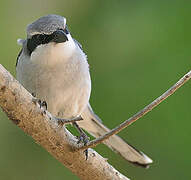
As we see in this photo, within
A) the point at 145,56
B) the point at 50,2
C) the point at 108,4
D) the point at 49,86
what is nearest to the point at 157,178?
the point at 145,56

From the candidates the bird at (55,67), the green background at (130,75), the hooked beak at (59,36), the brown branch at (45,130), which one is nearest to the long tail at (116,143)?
the green background at (130,75)

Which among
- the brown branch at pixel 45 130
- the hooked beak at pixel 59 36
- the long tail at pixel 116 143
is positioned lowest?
the brown branch at pixel 45 130

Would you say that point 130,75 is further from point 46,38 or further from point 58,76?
point 46,38

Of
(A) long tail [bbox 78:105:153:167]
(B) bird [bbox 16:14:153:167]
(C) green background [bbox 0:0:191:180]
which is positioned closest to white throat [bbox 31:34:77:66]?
(B) bird [bbox 16:14:153:167]

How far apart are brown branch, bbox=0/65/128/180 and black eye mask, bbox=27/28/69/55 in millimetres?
682

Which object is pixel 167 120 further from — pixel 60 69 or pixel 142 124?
pixel 60 69

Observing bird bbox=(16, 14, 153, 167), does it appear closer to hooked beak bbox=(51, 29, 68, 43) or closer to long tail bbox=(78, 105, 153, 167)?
hooked beak bbox=(51, 29, 68, 43)

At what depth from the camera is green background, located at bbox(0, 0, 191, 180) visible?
11.4 ft

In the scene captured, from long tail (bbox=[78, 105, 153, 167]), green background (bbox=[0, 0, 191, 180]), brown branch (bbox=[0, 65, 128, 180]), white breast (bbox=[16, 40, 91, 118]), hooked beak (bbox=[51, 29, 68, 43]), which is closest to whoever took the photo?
brown branch (bbox=[0, 65, 128, 180])

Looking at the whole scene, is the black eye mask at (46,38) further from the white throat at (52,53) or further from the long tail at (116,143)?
the long tail at (116,143)

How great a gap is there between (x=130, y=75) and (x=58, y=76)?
672 mm

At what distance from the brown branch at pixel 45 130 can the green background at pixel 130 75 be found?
30.6 inches

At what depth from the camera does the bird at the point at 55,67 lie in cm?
300

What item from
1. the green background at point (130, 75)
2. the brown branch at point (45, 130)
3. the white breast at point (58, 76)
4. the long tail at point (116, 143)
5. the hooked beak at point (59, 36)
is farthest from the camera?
the long tail at point (116, 143)
